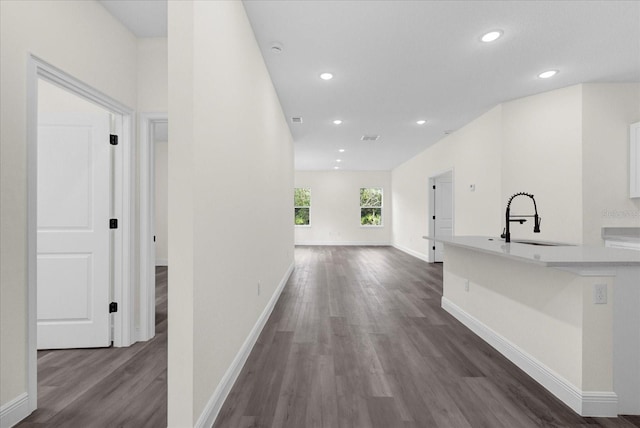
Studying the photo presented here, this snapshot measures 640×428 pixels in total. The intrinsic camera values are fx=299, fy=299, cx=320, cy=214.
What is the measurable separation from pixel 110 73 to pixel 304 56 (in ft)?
5.67

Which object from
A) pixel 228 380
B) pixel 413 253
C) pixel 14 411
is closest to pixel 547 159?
pixel 228 380

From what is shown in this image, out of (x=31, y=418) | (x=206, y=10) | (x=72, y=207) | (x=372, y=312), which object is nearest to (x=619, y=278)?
(x=372, y=312)

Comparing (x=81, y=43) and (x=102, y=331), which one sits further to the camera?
(x=102, y=331)

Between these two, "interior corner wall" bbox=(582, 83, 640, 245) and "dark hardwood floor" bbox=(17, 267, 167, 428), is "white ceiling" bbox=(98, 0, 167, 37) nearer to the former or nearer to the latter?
"dark hardwood floor" bbox=(17, 267, 167, 428)

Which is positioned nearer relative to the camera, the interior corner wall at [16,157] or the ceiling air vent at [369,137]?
the interior corner wall at [16,157]

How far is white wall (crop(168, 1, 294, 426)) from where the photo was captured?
1.38 metres

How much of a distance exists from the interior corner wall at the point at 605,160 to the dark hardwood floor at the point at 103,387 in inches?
189

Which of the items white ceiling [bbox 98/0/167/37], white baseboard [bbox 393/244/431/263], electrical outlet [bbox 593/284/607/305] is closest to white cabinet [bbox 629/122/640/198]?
electrical outlet [bbox 593/284/607/305]

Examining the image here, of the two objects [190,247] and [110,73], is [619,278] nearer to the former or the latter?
[190,247]

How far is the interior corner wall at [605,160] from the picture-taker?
12.1 ft

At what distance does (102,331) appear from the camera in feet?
8.41

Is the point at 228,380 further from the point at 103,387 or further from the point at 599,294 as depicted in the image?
the point at 599,294

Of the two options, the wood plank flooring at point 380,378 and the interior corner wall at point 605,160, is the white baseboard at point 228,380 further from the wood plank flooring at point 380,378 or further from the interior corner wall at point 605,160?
the interior corner wall at point 605,160

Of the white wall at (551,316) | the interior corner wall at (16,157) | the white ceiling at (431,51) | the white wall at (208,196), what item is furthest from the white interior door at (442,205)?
the interior corner wall at (16,157)
